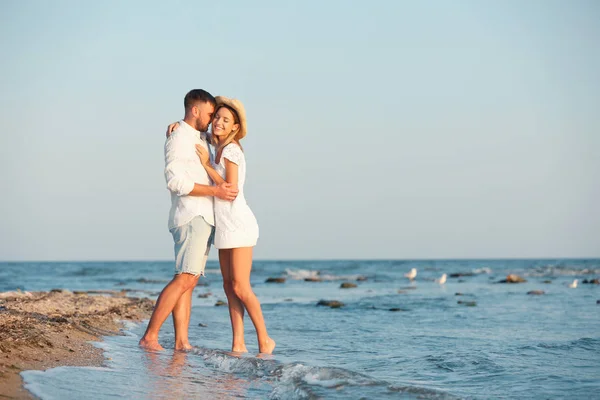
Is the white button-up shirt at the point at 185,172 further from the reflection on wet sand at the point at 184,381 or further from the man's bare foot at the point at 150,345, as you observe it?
the reflection on wet sand at the point at 184,381

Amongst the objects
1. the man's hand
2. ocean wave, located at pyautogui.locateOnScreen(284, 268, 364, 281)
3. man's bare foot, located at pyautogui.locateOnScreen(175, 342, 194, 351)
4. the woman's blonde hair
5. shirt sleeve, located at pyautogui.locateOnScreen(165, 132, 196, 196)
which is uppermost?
the woman's blonde hair

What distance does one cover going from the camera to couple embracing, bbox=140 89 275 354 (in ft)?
20.7

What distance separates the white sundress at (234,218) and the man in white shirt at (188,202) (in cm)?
10

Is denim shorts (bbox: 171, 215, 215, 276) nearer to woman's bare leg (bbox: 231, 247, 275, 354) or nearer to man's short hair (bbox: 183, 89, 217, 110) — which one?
woman's bare leg (bbox: 231, 247, 275, 354)

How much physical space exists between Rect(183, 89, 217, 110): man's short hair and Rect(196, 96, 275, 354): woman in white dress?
0.30 feet

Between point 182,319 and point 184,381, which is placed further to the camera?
point 182,319

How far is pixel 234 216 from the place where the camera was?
249 inches

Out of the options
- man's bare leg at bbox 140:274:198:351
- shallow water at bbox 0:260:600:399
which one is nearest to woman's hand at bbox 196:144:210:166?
man's bare leg at bbox 140:274:198:351

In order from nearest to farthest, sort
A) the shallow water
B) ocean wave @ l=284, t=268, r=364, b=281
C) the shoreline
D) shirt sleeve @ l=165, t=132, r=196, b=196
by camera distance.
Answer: the shoreline < the shallow water < shirt sleeve @ l=165, t=132, r=196, b=196 < ocean wave @ l=284, t=268, r=364, b=281

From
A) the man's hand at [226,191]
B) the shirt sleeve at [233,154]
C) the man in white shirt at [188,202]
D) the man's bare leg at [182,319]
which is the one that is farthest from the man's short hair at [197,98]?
the man's bare leg at [182,319]

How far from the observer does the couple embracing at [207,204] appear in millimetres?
6316

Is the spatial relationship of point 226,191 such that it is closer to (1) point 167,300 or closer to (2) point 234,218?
(2) point 234,218

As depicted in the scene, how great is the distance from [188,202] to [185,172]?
0.28 metres

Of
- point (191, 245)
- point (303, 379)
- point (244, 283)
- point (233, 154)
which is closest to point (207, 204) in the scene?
point (191, 245)
